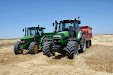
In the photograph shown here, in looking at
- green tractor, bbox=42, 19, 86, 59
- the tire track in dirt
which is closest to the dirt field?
the tire track in dirt

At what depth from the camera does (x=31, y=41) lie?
34.9 ft

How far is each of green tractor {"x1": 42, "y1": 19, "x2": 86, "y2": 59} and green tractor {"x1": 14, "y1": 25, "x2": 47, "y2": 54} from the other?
2207mm

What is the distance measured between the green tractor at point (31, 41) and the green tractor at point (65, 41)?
7.24ft

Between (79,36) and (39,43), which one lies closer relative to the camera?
(79,36)

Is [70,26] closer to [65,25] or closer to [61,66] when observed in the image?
[65,25]

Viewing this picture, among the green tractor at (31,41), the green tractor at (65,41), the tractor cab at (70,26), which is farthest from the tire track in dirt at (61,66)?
the green tractor at (31,41)

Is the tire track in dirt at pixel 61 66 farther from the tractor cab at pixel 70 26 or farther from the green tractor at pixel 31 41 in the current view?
the green tractor at pixel 31 41

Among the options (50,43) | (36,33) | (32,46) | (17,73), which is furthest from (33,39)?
(17,73)

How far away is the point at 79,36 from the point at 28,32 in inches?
219

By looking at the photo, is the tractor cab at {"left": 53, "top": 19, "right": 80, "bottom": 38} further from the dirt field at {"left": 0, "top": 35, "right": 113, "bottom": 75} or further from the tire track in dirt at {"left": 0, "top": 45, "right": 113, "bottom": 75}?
the tire track in dirt at {"left": 0, "top": 45, "right": 113, "bottom": 75}

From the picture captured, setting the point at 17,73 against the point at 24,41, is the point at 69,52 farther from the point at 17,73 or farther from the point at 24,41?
the point at 24,41

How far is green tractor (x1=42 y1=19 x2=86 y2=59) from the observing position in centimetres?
673

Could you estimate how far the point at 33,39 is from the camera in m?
11.0

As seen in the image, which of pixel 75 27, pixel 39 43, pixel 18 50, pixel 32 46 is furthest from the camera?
pixel 39 43
